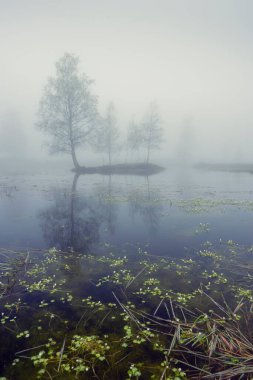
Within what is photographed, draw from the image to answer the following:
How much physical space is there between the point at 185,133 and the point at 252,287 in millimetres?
94579

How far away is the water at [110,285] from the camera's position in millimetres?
6551

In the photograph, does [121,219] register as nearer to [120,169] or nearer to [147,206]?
[147,206]

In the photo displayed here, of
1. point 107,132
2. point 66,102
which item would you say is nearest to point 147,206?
point 66,102

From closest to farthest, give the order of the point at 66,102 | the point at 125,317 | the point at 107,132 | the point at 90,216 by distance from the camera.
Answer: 1. the point at 125,317
2. the point at 90,216
3. the point at 66,102
4. the point at 107,132

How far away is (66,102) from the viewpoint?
4906 cm

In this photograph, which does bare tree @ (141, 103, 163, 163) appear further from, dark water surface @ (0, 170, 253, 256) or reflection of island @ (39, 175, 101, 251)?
reflection of island @ (39, 175, 101, 251)

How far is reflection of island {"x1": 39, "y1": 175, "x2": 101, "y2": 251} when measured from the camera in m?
15.2

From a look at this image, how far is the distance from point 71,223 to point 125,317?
11889 mm

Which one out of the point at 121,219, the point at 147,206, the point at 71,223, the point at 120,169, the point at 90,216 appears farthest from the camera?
the point at 120,169

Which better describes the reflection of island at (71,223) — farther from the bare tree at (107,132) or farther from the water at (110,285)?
the bare tree at (107,132)

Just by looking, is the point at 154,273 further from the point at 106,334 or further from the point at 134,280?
the point at 106,334

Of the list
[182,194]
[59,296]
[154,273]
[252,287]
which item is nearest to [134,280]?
[154,273]

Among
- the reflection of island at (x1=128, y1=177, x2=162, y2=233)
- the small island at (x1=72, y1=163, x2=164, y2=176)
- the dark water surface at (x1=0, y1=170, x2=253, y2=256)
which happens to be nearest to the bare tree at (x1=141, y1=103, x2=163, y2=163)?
the small island at (x1=72, y1=163, x2=164, y2=176)

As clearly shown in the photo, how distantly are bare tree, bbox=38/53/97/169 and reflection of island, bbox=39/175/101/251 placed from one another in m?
25.0
